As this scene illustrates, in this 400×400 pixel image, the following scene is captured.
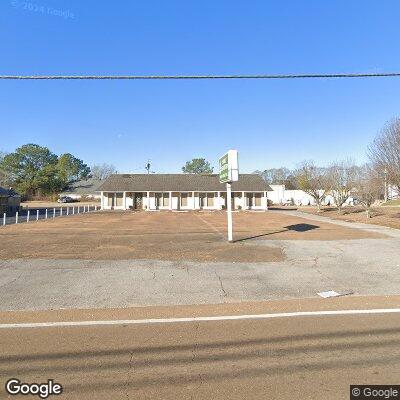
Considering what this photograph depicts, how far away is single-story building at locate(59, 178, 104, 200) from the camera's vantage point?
8116 centimetres

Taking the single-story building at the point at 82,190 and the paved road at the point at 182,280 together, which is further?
the single-story building at the point at 82,190

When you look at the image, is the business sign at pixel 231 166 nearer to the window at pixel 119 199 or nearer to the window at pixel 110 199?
the window at pixel 119 199

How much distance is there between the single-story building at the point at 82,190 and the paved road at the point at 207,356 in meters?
77.8

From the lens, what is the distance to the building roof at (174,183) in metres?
45.6

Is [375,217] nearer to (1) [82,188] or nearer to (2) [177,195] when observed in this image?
(2) [177,195]

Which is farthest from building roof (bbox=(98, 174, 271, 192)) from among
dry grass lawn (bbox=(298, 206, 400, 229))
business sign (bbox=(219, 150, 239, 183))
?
business sign (bbox=(219, 150, 239, 183))

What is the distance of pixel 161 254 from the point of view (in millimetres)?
11227

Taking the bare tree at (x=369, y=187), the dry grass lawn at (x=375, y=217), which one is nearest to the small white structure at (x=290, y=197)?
the dry grass lawn at (x=375, y=217)

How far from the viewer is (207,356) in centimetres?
412

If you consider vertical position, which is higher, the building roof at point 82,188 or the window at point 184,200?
the building roof at point 82,188

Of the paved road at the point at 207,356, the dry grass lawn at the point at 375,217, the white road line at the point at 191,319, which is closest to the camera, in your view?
the paved road at the point at 207,356

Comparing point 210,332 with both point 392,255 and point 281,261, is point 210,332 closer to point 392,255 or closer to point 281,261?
point 281,261

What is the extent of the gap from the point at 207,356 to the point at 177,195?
1669 inches

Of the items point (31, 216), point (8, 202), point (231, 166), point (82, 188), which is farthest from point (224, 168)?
point (82, 188)
